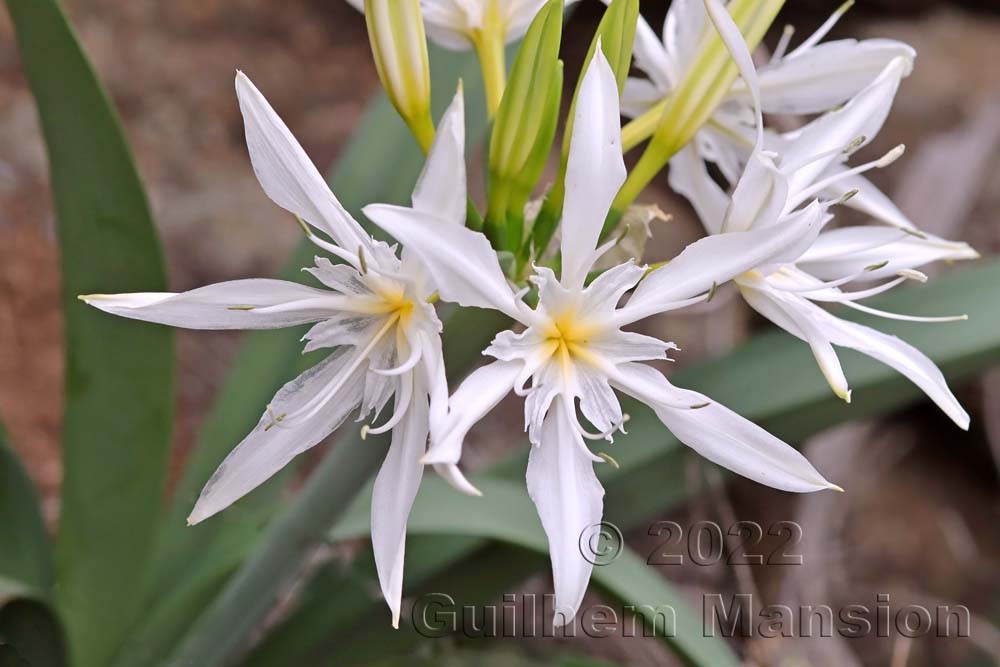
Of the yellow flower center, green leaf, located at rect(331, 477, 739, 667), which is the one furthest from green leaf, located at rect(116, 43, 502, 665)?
the yellow flower center

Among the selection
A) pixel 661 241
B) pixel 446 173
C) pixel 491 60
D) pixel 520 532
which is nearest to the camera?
pixel 446 173

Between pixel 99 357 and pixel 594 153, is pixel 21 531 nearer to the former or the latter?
pixel 99 357

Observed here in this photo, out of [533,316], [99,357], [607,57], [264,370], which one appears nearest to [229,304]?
[533,316]

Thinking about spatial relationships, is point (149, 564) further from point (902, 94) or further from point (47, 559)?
point (902, 94)

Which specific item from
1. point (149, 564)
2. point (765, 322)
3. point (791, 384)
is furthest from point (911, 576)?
point (149, 564)

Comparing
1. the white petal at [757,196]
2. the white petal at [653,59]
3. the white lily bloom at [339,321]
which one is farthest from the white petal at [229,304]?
the white petal at [653,59]
